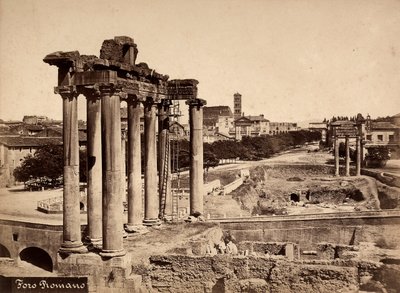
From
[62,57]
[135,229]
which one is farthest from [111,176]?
[135,229]

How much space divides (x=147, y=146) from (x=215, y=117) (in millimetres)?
118135

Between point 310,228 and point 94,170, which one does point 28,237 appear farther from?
point 310,228

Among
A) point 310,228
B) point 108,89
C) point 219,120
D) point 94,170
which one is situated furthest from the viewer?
point 219,120

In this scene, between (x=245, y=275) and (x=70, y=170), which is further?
(x=70, y=170)

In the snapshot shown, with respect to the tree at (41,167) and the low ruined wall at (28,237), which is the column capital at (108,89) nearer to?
the low ruined wall at (28,237)

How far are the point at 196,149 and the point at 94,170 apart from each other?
623 cm

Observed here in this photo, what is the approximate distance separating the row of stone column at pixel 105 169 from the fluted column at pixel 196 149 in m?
1.94

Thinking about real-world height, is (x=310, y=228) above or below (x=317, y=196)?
above

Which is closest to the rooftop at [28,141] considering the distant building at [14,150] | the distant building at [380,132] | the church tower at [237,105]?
the distant building at [14,150]

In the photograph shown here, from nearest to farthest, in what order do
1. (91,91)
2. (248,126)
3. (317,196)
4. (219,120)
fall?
(91,91) < (317,196) < (219,120) < (248,126)

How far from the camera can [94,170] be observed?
59.6 feet

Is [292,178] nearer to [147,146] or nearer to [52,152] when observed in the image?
[52,152]

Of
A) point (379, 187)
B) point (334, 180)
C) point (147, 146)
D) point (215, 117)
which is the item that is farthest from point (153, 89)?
point (215, 117)

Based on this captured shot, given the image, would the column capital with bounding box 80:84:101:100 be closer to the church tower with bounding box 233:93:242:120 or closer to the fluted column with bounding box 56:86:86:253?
the fluted column with bounding box 56:86:86:253
